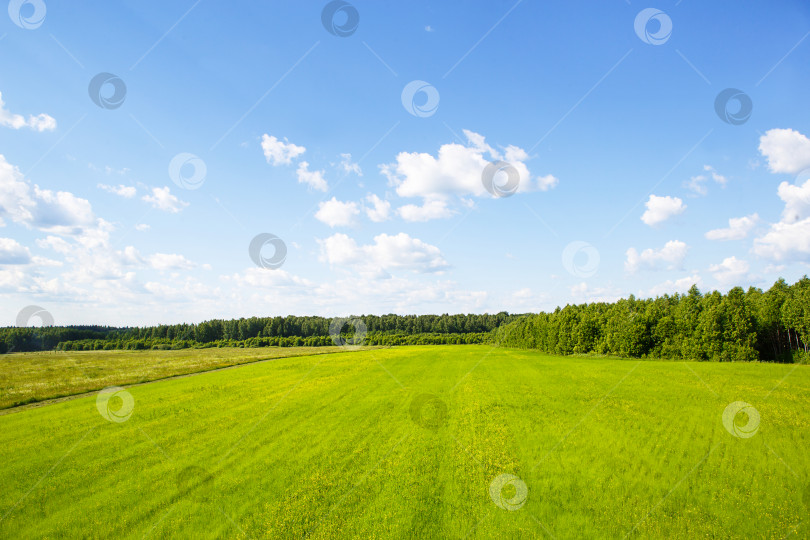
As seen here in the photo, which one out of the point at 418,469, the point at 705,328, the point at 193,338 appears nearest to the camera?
the point at 418,469

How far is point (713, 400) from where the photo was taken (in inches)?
963

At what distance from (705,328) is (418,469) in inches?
2597

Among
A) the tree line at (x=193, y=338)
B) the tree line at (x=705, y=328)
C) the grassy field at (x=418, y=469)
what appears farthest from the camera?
the tree line at (x=193, y=338)

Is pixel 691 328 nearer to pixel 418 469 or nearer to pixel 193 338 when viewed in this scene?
pixel 418 469

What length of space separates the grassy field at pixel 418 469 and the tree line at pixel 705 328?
3846 centimetres

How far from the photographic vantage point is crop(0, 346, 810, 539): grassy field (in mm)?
9844

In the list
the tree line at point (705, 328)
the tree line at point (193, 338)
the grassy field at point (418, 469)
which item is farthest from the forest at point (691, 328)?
the grassy field at point (418, 469)

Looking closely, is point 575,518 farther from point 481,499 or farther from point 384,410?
point 384,410

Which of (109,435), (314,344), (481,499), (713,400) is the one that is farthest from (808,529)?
(314,344)

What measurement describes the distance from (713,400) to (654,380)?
10.4 metres

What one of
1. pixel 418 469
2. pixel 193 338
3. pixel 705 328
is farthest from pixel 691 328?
pixel 193 338

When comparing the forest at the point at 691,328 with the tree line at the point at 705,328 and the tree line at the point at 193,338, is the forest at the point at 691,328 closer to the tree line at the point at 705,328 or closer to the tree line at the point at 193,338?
the tree line at the point at 705,328

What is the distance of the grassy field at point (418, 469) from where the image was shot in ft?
32.3

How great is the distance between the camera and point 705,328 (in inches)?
2302
